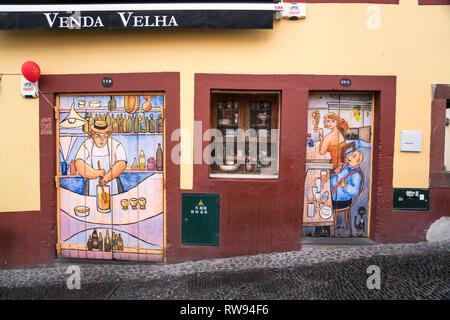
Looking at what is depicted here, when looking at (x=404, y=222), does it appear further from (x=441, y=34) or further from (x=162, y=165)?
(x=162, y=165)

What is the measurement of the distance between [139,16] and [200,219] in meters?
3.38

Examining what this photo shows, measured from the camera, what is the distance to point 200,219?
4.23 metres

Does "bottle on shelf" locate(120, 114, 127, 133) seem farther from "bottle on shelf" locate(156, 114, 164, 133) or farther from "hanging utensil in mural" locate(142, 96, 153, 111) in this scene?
"bottle on shelf" locate(156, 114, 164, 133)

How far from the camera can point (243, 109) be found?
14.8 feet

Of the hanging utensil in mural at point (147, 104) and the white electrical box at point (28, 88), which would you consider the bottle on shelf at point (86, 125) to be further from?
the hanging utensil in mural at point (147, 104)

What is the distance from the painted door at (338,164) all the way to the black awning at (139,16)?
1.65 metres

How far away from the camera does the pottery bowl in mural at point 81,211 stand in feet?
14.4

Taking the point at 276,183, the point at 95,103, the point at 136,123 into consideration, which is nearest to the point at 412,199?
the point at 276,183

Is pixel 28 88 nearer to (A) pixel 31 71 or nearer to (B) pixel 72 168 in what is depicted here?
(A) pixel 31 71

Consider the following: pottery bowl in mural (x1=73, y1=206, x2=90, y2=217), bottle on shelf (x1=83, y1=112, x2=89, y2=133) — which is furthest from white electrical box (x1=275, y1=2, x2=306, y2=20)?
pottery bowl in mural (x1=73, y1=206, x2=90, y2=217)

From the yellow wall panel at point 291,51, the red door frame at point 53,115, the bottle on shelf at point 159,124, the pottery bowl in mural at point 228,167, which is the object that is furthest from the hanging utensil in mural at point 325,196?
the bottle on shelf at point 159,124

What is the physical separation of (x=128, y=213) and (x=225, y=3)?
3.78 meters

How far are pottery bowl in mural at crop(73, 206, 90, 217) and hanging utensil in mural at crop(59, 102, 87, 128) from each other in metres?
1.42

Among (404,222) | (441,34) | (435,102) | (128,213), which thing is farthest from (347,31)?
(128,213)
